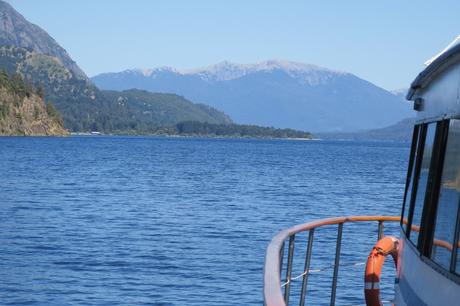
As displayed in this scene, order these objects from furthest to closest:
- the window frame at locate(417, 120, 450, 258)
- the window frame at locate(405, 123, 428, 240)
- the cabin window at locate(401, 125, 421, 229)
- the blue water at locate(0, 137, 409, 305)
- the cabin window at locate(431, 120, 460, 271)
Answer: the blue water at locate(0, 137, 409, 305), the cabin window at locate(401, 125, 421, 229), the window frame at locate(405, 123, 428, 240), the window frame at locate(417, 120, 450, 258), the cabin window at locate(431, 120, 460, 271)

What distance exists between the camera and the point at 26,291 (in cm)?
2412

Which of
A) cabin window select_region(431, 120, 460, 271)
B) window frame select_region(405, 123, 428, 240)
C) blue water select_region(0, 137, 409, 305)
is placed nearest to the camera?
cabin window select_region(431, 120, 460, 271)

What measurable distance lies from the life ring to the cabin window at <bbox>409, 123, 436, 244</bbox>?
101 centimetres

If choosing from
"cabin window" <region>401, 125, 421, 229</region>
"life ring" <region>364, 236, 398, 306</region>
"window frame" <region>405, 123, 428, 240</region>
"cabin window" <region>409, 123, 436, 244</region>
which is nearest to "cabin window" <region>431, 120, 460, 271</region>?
"cabin window" <region>409, 123, 436, 244</region>

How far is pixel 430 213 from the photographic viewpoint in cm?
682

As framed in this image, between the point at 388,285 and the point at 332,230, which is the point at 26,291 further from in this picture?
the point at 332,230

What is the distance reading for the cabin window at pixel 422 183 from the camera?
24.2ft

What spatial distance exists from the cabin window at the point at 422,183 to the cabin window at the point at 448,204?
81 centimetres

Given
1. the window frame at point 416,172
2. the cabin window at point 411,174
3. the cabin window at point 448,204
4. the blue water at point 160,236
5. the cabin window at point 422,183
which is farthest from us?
the blue water at point 160,236

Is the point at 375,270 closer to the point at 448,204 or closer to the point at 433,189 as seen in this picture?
the point at 433,189

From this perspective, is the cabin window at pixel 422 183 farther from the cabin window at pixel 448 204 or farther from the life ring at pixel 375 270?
the life ring at pixel 375 270

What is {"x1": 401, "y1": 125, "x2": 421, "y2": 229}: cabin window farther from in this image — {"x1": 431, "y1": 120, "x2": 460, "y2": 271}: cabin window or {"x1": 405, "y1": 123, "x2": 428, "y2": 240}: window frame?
{"x1": 431, "y1": 120, "x2": 460, "y2": 271}: cabin window

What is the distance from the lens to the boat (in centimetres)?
571

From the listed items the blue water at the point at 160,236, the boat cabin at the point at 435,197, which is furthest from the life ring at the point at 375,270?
the blue water at the point at 160,236
